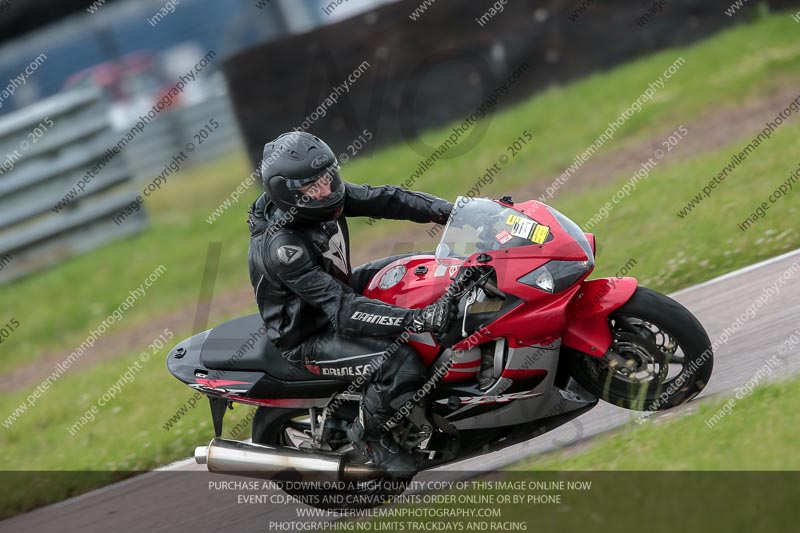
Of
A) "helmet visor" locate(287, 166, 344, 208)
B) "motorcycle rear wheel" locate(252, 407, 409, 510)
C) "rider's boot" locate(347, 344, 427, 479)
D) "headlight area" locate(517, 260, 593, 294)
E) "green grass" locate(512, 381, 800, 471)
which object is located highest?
"helmet visor" locate(287, 166, 344, 208)

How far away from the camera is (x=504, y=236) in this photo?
5164mm

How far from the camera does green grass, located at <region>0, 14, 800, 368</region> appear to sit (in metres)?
12.7

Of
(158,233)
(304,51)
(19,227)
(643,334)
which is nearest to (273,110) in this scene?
(304,51)

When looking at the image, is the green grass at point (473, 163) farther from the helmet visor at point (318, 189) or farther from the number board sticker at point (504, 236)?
the helmet visor at point (318, 189)

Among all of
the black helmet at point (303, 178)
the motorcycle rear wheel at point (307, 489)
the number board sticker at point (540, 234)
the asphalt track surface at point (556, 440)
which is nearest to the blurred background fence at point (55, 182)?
the asphalt track surface at point (556, 440)

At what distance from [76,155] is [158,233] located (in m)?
1.70

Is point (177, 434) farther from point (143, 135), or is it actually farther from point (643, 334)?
point (143, 135)

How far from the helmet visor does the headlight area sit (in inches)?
44.4

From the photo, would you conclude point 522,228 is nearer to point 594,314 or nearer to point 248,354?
point 594,314

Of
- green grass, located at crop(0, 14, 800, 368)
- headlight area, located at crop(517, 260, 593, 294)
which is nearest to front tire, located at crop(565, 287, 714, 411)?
headlight area, located at crop(517, 260, 593, 294)

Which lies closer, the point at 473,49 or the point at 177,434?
the point at 177,434

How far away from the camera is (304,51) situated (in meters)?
13.8

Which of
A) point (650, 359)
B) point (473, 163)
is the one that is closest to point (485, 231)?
point (650, 359)

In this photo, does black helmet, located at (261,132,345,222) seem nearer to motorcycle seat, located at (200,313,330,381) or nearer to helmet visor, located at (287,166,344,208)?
helmet visor, located at (287,166,344,208)
